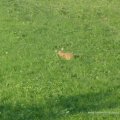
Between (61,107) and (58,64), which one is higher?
(58,64)

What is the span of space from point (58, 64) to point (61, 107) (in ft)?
11.8

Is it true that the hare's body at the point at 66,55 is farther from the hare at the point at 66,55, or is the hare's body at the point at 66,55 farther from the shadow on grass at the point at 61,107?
the shadow on grass at the point at 61,107

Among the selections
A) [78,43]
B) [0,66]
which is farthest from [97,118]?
[78,43]

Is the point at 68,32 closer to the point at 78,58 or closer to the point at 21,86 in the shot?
the point at 78,58

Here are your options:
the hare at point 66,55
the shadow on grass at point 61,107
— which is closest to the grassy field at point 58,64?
the shadow on grass at point 61,107

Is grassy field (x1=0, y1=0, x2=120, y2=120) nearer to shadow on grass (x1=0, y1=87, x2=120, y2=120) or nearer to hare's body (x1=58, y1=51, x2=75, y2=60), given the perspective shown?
shadow on grass (x1=0, y1=87, x2=120, y2=120)

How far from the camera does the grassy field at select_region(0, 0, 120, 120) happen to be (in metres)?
10.2

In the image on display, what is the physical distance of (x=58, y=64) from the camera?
13625 millimetres

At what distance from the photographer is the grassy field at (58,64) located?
33.4ft

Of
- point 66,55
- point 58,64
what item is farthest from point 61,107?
point 66,55

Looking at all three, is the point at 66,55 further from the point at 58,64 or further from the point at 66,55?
the point at 58,64

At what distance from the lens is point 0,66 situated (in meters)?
13.4

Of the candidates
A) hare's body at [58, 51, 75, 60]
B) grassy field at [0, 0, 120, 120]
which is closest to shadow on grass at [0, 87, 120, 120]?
grassy field at [0, 0, 120, 120]

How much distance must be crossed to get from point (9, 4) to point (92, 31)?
6.07m
